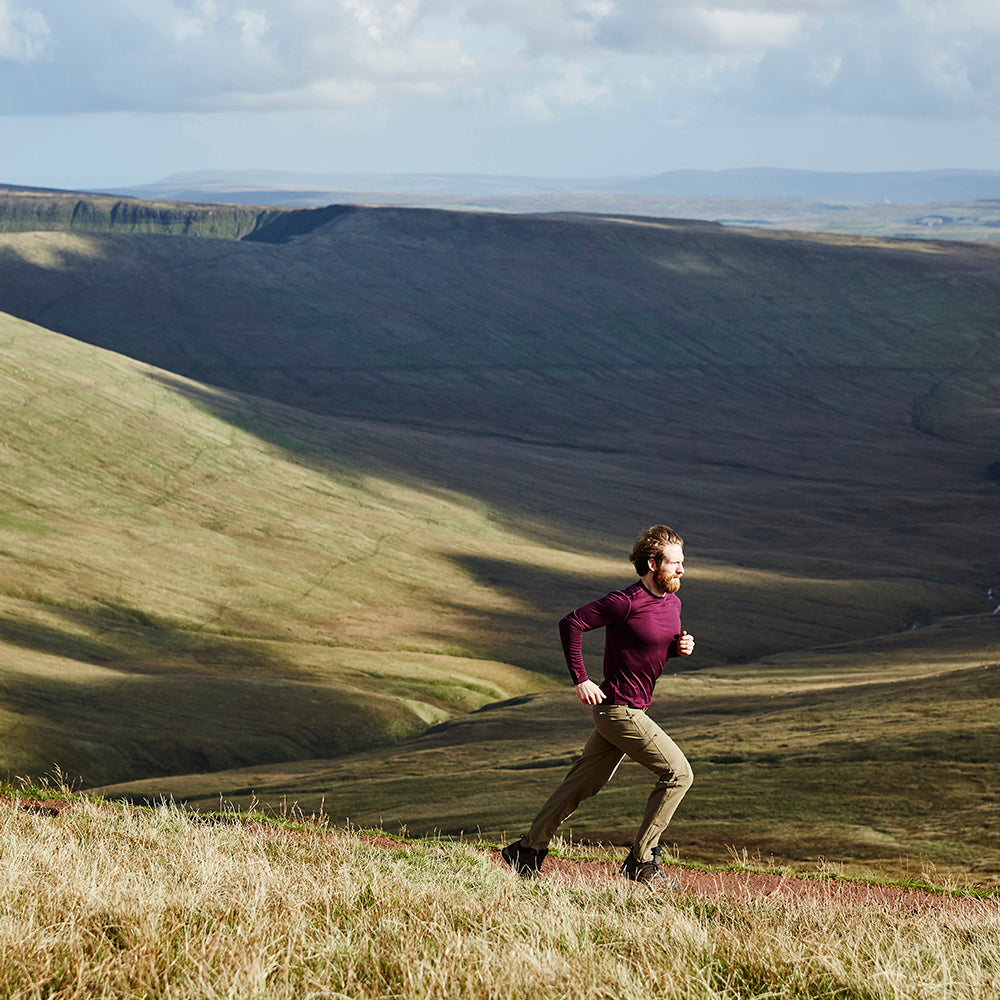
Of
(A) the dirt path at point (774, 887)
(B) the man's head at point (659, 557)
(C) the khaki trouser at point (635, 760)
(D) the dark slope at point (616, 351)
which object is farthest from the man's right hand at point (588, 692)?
(D) the dark slope at point (616, 351)

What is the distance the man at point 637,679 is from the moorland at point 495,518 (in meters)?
5.98

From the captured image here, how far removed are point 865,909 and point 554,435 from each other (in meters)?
115

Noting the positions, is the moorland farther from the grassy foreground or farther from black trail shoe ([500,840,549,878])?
the grassy foreground

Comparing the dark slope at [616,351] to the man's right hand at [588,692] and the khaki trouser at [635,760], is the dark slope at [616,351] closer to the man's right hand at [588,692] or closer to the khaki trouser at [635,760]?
the khaki trouser at [635,760]

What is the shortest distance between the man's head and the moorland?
6.98 meters

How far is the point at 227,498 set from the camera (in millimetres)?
65688

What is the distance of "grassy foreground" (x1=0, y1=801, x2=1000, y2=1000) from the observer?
6270mm

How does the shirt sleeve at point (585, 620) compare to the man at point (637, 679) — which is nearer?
the shirt sleeve at point (585, 620)

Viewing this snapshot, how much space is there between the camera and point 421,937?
277 inches

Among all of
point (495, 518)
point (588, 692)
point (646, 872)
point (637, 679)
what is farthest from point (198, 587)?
point (588, 692)

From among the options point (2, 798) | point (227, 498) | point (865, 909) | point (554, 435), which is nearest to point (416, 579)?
point (227, 498)

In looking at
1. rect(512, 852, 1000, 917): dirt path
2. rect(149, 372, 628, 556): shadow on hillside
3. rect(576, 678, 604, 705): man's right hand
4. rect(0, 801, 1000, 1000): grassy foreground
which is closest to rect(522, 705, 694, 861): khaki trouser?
rect(576, 678, 604, 705): man's right hand

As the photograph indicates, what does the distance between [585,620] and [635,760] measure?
1.25m

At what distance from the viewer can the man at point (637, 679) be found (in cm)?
888
